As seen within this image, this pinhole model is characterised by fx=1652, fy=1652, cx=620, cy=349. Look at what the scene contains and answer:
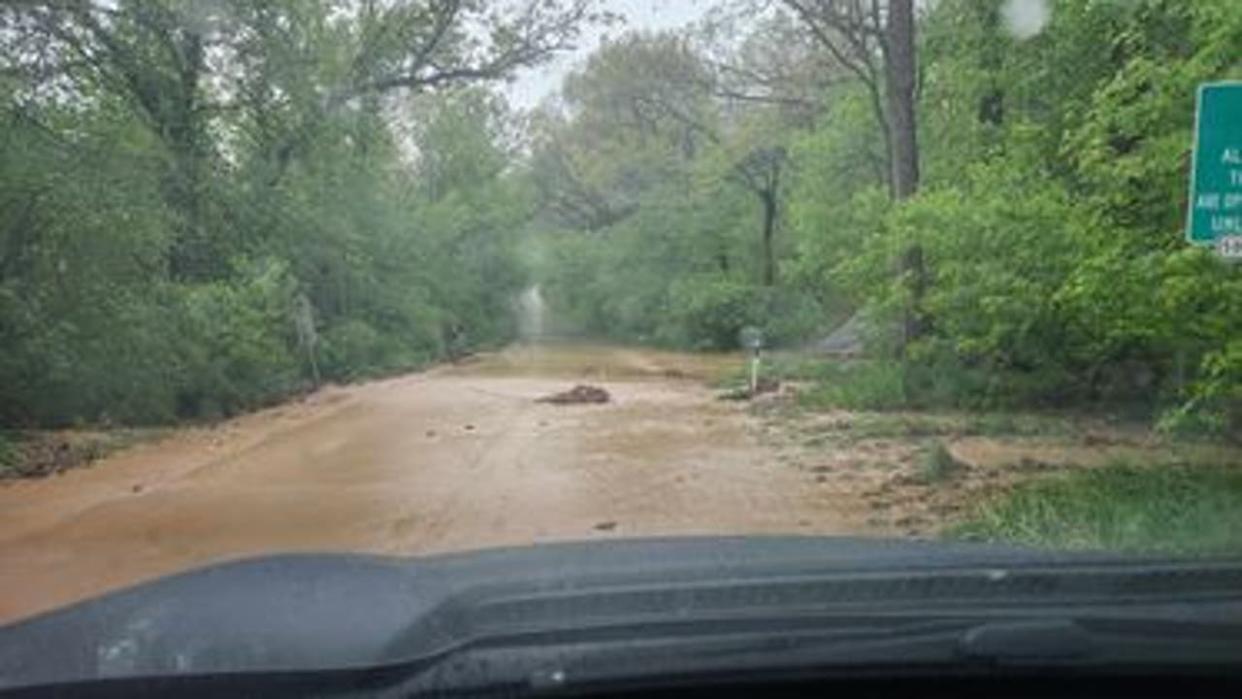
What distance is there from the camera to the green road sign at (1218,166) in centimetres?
896

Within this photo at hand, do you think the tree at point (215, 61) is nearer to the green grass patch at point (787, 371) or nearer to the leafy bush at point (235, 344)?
the leafy bush at point (235, 344)

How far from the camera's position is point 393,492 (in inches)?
594

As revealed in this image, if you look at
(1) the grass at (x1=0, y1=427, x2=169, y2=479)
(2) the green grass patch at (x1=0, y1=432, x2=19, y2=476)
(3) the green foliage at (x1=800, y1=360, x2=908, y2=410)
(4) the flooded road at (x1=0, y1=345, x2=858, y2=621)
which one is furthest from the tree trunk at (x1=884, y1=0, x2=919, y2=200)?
(2) the green grass patch at (x1=0, y1=432, x2=19, y2=476)

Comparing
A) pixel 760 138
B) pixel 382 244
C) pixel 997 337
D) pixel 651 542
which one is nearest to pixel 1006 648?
pixel 651 542

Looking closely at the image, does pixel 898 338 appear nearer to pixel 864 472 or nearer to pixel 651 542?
pixel 864 472

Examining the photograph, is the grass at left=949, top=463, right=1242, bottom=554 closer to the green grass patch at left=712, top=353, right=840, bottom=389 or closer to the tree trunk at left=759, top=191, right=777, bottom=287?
the green grass patch at left=712, top=353, right=840, bottom=389

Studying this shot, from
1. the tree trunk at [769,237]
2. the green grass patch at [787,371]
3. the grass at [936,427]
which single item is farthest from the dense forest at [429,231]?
the tree trunk at [769,237]

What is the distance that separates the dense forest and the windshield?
0.21ft

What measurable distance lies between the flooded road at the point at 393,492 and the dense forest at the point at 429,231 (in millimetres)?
2175

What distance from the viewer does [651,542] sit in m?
4.82

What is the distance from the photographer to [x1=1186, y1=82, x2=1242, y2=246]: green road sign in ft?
29.4

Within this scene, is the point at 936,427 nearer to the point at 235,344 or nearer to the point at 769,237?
the point at 235,344

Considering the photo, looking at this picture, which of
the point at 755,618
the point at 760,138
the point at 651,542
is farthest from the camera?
the point at 760,138

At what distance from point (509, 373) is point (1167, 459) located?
2505 cm
